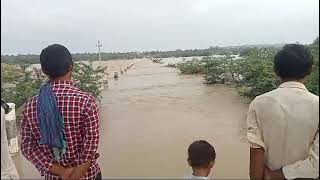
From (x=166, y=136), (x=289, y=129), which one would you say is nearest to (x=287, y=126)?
(x=289, y=129)

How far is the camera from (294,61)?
1689mm

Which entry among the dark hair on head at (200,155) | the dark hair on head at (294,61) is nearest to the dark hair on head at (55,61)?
the dark hair on head at (200,155)

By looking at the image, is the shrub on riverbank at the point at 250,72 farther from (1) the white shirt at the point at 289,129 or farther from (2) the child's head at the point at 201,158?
(1) the white shirt at the point at 289,129

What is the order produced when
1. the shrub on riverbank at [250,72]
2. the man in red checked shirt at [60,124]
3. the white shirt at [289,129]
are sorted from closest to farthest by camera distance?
the white shirt at [289,129] < the man in red checked shirt at [60,124] < the shrub on riverbank at [250,72]

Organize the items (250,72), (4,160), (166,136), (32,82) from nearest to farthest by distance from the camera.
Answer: (4,160), (166,136), (32,82), (250,72)

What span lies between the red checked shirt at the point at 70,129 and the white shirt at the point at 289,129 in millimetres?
722

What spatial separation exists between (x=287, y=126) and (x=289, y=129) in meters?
0.02

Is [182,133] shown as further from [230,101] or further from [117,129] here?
[230,101]

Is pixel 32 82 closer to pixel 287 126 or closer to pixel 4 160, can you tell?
pixel 4 160

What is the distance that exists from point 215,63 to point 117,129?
11312 mm

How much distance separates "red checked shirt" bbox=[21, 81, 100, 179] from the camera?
1.80 metres

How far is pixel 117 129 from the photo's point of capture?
7.99 meters

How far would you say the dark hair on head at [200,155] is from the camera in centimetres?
206

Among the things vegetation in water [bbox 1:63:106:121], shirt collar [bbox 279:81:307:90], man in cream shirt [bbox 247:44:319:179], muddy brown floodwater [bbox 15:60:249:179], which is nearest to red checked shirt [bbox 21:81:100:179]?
man in cream shirt [bbox 247:44:319:179]
